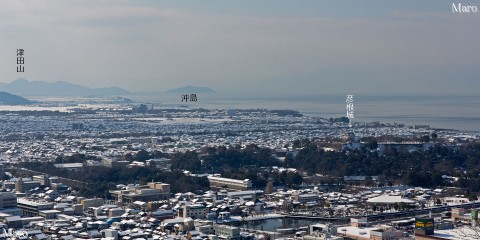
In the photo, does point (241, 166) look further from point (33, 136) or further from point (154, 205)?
point (33, 136)

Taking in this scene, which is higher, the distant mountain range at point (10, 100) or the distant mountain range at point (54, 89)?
the distant mountain range at point (54, 89)

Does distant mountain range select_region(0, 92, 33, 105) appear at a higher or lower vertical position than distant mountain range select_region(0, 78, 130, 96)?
lower

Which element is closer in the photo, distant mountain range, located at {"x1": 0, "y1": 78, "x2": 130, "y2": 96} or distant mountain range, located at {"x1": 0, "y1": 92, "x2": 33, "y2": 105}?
distant mountain range, located at {"x1": 0, "y1": 92, "x2": 33, "y2": 105}

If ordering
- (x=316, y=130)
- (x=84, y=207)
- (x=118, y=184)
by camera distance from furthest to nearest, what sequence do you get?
(x=316, y=130), (x=118, y=184), (x=84, y=207)

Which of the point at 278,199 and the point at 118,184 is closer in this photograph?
the point at 278,199

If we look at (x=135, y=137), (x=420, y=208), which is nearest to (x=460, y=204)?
(x=420, y=208)

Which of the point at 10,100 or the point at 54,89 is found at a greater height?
the point at 54,89

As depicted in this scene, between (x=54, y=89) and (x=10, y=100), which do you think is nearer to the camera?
(x=10, y=100)

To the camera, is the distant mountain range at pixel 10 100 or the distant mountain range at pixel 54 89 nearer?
the distant mountain range at pixel 10 100
